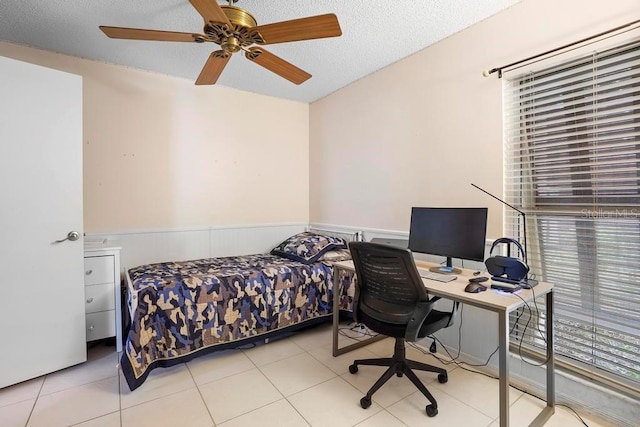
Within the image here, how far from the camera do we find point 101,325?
2395mm

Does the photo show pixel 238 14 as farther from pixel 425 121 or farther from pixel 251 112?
pixel 251 112

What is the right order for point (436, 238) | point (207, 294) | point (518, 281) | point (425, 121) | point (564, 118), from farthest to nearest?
point (425, 121)
point (207, 294)
point (436, 238)
point (564, 118)
point (518, 281)

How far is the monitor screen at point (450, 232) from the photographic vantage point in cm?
188

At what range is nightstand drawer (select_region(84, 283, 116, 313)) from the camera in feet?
7.70

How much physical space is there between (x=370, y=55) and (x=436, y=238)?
65.4 inches

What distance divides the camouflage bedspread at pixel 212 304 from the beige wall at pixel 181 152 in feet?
2.07

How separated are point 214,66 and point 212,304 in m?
1.65

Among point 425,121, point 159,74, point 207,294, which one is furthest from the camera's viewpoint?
point 159,74

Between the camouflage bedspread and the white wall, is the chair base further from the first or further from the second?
the camouflage bedspread

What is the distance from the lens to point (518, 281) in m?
1.67

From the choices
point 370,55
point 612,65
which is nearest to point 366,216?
point 370,55

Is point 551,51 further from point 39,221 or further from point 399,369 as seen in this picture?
point 39,221

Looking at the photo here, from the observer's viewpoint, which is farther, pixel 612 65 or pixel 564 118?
pixel 564 118

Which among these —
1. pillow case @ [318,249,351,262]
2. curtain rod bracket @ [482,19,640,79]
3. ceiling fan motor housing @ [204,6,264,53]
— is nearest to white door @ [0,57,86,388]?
ceiling fan motor housing @ [204,6,264,53]
